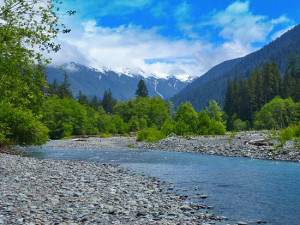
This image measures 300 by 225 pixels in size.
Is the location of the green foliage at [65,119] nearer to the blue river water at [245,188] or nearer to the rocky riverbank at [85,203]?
the blue river water at [245,188]

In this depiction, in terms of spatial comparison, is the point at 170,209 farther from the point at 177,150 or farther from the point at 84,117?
the point at 84,117

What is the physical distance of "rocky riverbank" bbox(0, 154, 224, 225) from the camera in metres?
6.84

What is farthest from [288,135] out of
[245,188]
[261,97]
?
[261,97]

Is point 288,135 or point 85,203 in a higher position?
point 288,135

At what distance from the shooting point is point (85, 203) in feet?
27.8

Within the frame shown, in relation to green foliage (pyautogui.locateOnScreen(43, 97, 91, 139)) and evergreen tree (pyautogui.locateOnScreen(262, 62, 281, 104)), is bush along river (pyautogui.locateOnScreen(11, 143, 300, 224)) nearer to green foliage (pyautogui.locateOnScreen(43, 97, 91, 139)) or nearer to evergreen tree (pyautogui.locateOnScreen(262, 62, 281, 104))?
green foliage (pyautogui.locateOnScreen(43, 97, 91, 139))

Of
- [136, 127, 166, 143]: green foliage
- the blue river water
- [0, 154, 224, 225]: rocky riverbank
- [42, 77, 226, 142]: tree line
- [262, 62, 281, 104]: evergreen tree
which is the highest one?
[262, 62, 281, 104]: evergreen tree

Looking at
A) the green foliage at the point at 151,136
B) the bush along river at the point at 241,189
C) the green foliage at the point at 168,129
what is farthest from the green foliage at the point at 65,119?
the bush along river at the point at 241,189

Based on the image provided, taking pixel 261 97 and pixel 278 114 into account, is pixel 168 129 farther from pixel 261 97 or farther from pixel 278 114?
pixel 261 97

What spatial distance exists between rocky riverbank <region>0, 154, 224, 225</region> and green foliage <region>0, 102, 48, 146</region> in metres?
12.4

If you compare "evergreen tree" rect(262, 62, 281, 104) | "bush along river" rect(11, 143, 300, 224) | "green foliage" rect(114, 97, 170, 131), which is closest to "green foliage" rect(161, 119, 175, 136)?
"bush along river" rect(11, 143, 300, 224)

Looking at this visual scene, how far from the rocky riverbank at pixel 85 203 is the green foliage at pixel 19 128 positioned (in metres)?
12.4

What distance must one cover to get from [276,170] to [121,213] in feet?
39.9

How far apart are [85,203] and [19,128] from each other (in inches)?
811
